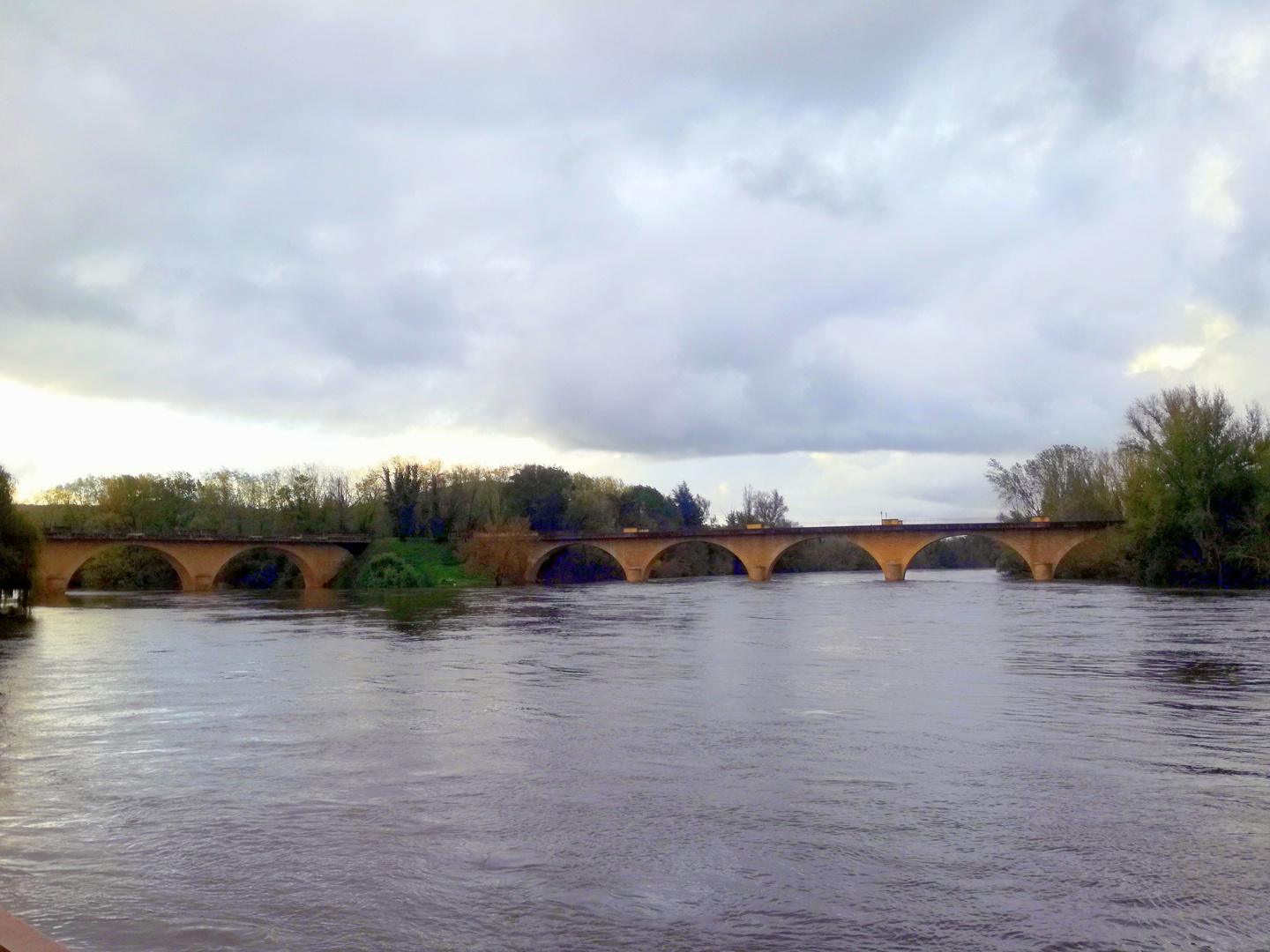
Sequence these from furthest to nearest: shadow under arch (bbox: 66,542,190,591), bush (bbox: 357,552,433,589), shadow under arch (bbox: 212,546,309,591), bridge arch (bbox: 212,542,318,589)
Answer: shadow under arch (bbox: 212,546,309,591)
shadow under arch (bbox: 66,542,190,591)
bridge arch (bbox: 212,542,318,589)
bush (bbox: 357,552,433,589)

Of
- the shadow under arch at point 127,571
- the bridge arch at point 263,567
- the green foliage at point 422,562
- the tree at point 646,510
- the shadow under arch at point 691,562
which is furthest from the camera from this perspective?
the tree at point 646,510

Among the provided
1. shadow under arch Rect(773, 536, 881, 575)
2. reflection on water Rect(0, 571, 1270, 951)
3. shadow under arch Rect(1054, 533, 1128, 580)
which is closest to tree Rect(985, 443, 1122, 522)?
shadow under arch Rect(1054, 533, 1128, 580)

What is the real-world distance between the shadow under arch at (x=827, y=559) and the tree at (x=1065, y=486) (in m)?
30.4

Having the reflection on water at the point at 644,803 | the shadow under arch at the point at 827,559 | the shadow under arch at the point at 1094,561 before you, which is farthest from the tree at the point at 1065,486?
the reflection on water at the point at 644,803

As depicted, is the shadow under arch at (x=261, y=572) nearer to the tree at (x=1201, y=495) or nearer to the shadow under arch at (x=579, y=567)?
the shadow under arch at (x=579, y=567)

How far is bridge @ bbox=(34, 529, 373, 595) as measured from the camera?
6341cm

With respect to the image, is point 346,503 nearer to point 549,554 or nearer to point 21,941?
point 549,554

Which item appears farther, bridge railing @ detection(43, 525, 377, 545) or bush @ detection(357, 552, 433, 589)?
bush @ detection(357, 552, 433, 589)

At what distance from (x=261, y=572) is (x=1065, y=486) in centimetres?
6396

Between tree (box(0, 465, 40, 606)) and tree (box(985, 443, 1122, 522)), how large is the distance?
62301 mm

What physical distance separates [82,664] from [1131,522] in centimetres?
5177

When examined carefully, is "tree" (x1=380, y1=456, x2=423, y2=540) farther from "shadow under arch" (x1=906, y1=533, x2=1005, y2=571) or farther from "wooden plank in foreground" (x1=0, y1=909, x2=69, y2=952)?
"wooden plank in foreground" (x1=0, y1=909, x2=69, y2=952)

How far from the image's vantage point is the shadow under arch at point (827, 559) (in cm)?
11212

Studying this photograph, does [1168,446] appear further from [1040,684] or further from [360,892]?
[360,892]
